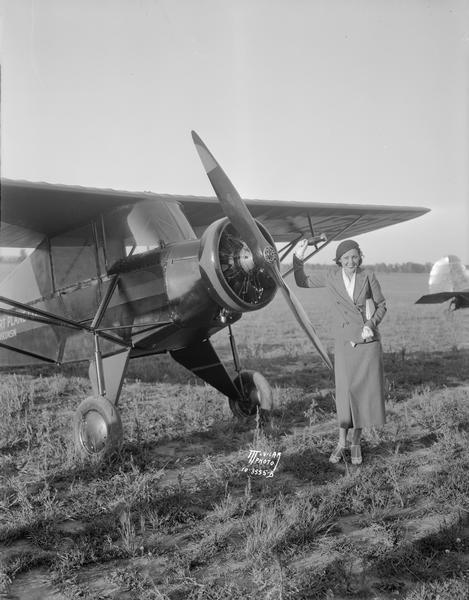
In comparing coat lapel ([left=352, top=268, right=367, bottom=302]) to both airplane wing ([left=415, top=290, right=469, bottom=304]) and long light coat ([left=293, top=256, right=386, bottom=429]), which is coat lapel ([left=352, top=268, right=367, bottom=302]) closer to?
long light coat ([left=293, top=256, right=386, bottom=429])

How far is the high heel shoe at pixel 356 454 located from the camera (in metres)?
4.19

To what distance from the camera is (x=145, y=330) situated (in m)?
5.06

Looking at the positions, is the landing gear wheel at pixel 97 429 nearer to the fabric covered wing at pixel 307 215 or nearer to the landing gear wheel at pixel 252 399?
the landing gear wheel at pixel 252 399

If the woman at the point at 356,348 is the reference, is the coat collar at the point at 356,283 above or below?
above

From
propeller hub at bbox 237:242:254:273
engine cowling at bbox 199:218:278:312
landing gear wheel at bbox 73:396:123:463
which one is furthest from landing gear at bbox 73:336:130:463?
propeller hub at bbox 237:242:254:273

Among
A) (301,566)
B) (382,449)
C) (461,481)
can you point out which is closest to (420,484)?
(461,481)

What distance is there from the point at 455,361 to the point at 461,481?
6.66 meters

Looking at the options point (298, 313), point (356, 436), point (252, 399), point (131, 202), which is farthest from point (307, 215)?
point (356, 436)

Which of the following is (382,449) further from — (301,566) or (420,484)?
(301,566)

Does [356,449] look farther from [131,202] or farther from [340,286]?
[131,202]

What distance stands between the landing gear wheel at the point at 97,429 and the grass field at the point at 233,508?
0.15m

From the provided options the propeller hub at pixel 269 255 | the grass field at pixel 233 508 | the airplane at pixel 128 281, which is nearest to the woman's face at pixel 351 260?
the airplane at pixel 128 281

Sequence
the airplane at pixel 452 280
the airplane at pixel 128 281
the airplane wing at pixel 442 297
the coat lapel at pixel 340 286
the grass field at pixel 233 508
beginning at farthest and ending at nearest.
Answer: the airplane at pixel 452 280 < the airplane wing at pixel 442 297 < the airplane at pixel 128 281 < the coat lapel at pixel 340 286 < the grass field at pixel 233 508

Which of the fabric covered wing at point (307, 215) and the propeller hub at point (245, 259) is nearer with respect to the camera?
the propeller hub at point (245, 259)
